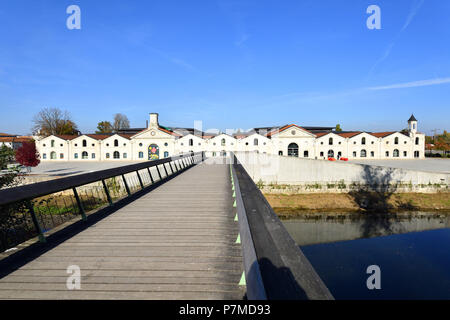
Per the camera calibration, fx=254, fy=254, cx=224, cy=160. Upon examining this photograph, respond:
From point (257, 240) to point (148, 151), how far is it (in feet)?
167

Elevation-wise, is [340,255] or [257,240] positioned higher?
[257,240]

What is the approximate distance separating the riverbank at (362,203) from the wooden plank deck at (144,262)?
23.2 m

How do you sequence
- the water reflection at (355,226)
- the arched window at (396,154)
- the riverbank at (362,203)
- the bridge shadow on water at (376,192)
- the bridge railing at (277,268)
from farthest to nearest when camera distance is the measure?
the arched window at (396,154) → the bridge shadow on water at (376,192) → the riverbank at (362,203) → the water reflection at (355,226) → the bridge railing at (277,268)

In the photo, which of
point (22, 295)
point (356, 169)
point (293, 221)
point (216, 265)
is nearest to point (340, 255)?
point (293, 221)

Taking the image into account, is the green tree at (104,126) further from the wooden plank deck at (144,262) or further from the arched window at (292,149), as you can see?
the wooden plank deck at (144,262)

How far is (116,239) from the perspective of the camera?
4062 millimetres

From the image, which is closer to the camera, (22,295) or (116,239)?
(22,295)

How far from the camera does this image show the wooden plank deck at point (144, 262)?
8.59 ft

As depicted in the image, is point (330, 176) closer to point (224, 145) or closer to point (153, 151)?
point (224, 145)

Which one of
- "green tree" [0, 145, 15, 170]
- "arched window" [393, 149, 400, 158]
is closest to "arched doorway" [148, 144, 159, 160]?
"green tree" [0, 145, 15, 170]

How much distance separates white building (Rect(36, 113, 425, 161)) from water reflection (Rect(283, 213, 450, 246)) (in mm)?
27264

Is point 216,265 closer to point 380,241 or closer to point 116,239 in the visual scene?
point 116,239

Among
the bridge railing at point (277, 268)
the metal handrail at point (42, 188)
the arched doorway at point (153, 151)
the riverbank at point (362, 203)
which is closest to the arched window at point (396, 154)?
the riverbank at point (362, 203)
